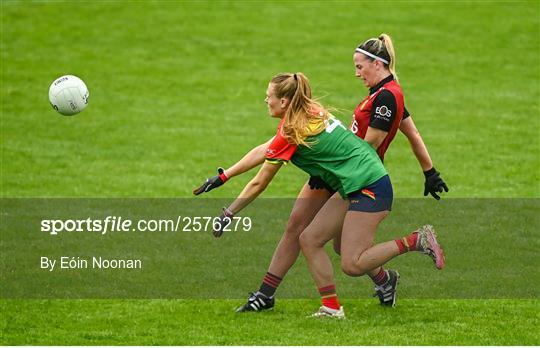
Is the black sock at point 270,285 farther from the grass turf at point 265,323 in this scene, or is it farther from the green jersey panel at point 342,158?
the green jersey panel at point 342,158

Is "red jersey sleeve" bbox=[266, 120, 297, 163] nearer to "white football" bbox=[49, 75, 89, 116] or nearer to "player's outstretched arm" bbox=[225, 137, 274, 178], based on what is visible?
"player's outstretched arm" bbox=[225, 137, 274, 178]

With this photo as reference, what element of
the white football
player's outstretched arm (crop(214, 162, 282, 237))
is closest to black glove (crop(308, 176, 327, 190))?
player's outstretched arm (crop(214, 162, 282, 237))

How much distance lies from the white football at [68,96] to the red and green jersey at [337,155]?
119 inches

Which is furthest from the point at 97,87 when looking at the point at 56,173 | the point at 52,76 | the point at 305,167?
the point at 305,167

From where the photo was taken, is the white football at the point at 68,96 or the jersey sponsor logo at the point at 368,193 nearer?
the jersey sponsor logo at the point at 368,193

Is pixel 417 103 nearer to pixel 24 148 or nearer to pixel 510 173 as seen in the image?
pixel 510 173

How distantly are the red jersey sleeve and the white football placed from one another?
3.05m

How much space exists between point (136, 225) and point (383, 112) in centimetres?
569

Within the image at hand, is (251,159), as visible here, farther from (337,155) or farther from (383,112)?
(383,112)

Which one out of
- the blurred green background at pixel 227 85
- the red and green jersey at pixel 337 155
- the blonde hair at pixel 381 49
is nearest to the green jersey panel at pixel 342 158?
the red and green jersey at pixel 337 155

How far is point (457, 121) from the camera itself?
66.8 feet

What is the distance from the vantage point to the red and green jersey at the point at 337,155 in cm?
907

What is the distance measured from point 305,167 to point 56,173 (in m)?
8.81

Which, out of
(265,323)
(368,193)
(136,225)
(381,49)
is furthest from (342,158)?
(136,225)
